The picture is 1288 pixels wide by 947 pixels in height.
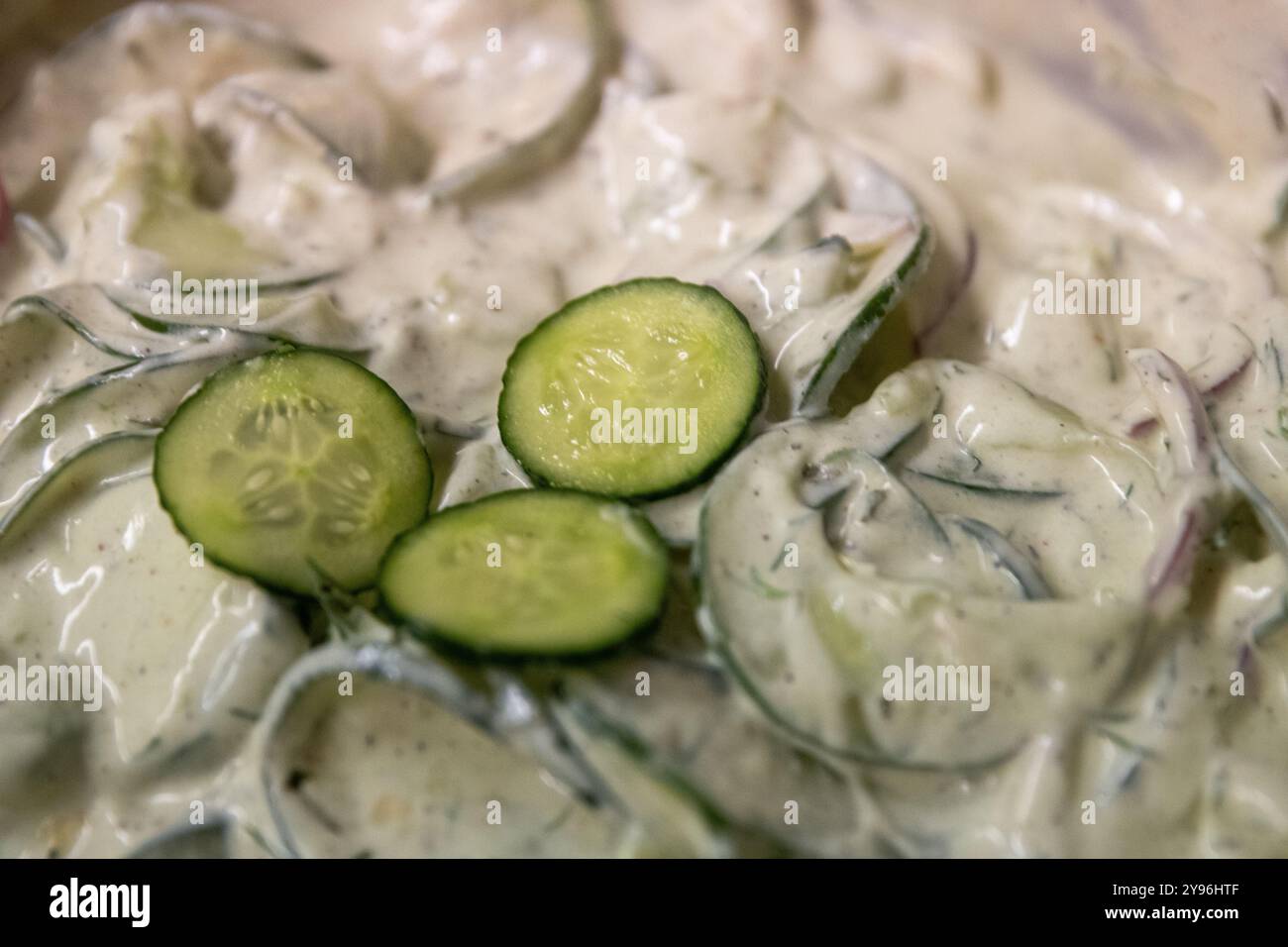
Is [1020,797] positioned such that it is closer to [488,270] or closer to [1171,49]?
[488,270]

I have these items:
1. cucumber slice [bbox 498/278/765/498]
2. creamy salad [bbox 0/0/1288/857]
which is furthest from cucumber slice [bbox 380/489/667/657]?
cucumber slice [bbox 498/278/765/498]

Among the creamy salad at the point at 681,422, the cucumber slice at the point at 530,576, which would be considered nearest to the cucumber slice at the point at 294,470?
the creamy salad at the point at 681,422

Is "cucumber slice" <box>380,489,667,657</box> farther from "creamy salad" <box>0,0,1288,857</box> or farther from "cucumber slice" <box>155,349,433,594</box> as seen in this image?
"cucumber slice" <box>155,349,433,594</box>

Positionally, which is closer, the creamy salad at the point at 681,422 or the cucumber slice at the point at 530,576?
the cucumber slice at the point at 530,576

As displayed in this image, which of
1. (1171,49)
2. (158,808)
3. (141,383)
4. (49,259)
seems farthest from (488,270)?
(1171,49)

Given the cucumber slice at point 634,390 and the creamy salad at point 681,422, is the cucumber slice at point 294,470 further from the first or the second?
the cucumber slice at point 634,390

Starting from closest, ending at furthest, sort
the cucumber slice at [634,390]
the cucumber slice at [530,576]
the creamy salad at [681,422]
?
1. the cucumber slice at [530,576]
2. the creamy salad at [681,422]
3. the cucumber slice at [634,390]

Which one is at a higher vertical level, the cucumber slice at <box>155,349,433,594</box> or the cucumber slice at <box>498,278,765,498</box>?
the cucumber slice at <box>498,278,765,498</box>
